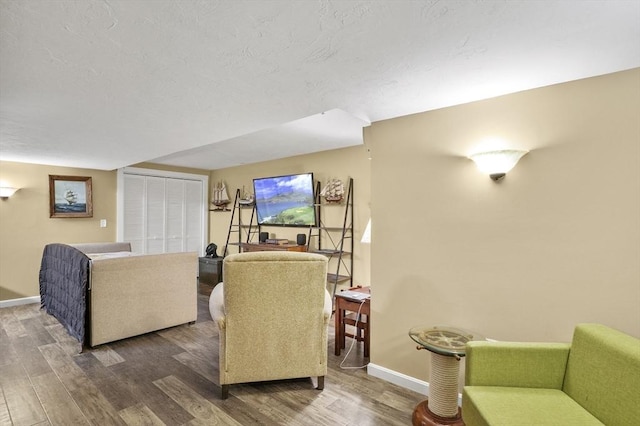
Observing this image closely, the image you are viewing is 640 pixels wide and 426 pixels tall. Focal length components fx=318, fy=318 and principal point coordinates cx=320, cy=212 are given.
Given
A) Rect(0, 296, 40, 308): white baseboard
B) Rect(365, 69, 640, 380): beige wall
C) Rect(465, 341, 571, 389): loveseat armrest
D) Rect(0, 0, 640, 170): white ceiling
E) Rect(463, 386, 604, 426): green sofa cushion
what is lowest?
Rect(0, 296, 40, 308): white baseboard

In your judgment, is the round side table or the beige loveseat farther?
the beige loveseat

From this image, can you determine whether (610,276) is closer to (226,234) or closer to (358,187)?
(358,187)

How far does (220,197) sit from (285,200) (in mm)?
1907

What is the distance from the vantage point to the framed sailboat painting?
16.0 ft

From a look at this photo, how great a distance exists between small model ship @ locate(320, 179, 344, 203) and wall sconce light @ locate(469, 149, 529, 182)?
7.96 feet

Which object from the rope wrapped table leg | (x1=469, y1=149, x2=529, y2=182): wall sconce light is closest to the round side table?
the rope wrapped table leg

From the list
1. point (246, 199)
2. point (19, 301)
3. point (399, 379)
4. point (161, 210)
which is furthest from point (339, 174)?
point (19, 301)

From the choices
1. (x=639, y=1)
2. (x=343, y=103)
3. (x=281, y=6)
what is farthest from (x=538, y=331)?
(x=281, y=6)

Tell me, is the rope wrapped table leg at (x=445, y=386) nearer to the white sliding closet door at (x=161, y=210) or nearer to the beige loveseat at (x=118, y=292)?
the beige loveseat at (x=118, y=292)

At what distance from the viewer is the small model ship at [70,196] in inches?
197

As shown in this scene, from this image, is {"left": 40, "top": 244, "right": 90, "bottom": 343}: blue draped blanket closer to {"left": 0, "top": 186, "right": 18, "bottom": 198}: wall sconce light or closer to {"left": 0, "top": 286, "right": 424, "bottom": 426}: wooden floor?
{"left": 0, "top": 286, "right": 424, "bottom": 426}: wooden floor

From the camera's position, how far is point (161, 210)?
239 inches

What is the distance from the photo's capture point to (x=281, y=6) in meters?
1.18

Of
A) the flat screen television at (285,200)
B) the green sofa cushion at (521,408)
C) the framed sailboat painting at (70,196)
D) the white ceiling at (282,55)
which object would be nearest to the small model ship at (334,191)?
the flat screen television at (285,200)
